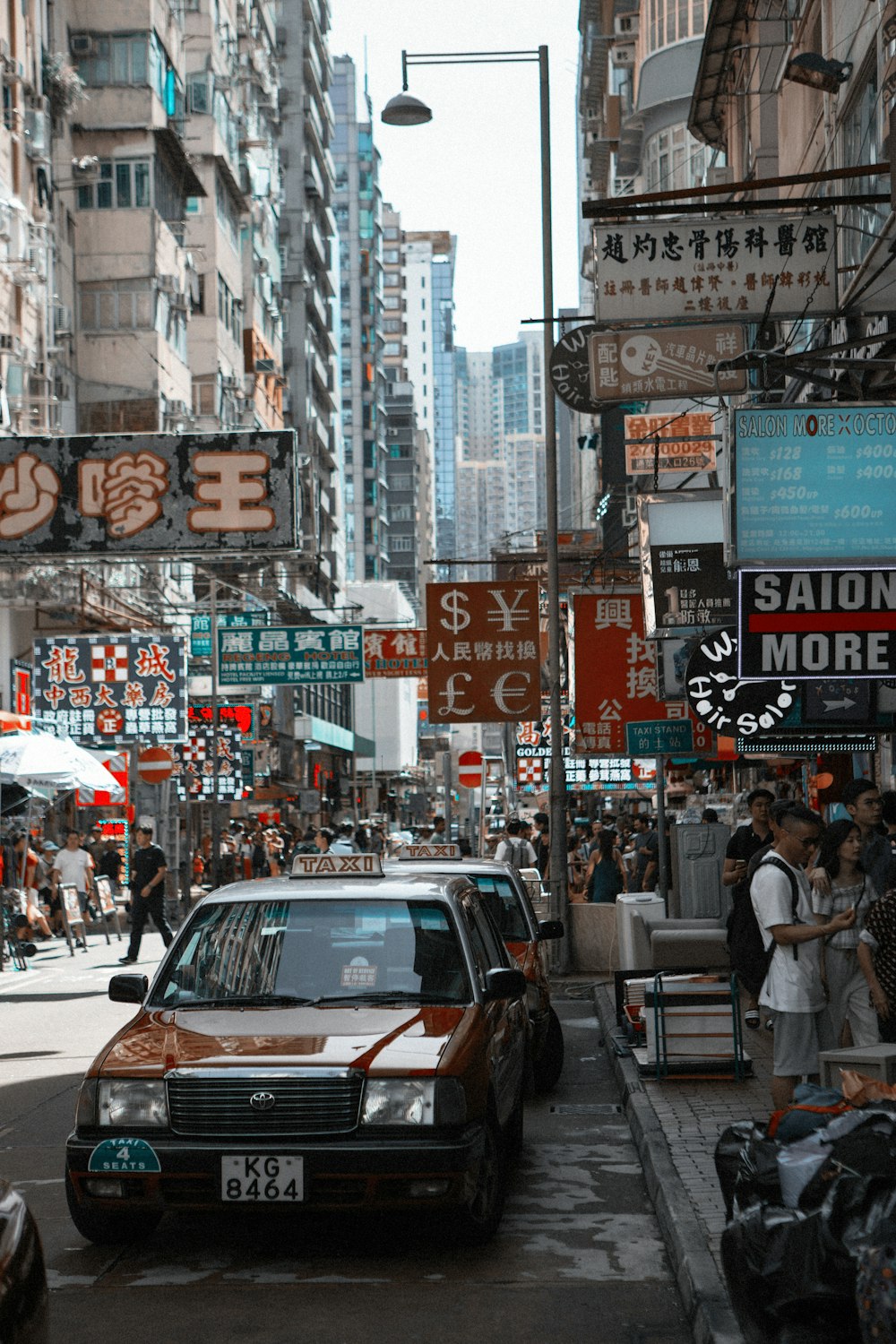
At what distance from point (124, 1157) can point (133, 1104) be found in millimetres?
208

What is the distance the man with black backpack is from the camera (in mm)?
8664

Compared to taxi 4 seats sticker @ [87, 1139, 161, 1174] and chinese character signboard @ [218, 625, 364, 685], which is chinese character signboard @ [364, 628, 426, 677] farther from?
taxi 4 seats sticker @ [87, 1139, 161, 1174]

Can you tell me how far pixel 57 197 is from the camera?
4434 cm

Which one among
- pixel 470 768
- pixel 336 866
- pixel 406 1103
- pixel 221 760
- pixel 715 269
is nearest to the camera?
pixel 406 1103

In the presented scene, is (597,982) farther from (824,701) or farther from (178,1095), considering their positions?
(178,1095)

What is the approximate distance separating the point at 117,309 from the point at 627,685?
2804cm

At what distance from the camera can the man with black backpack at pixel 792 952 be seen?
8664 millimetres

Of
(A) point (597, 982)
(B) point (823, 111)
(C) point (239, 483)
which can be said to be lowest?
(A) point (597, 982)

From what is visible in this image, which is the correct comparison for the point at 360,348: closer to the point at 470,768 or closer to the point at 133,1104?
the point at 470,768

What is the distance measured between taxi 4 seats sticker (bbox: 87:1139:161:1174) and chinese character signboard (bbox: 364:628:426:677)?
29013 mm

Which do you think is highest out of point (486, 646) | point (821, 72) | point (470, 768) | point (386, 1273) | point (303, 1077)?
point (821, 72)

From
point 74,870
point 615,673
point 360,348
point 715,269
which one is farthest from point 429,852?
point 360,348

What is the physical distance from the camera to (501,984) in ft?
26.5

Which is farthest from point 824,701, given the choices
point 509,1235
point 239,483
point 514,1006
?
point 239,483
